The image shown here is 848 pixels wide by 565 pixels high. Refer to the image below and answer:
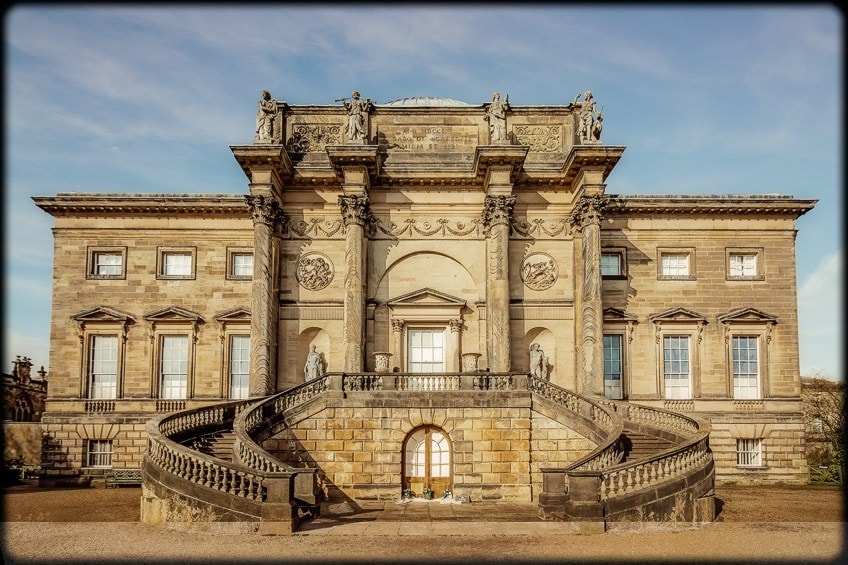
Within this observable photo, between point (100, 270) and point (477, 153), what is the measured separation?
1495cm

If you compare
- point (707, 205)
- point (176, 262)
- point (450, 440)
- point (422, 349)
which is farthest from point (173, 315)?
point (707, 205)

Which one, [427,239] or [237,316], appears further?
[237,316]

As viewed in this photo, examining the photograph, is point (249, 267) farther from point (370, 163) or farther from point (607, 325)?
point (607, 325)

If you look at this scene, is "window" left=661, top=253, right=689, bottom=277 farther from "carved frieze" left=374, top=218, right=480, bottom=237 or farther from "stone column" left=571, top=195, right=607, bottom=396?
"carved frieze" left=374, top=218, right=480, bottom=237

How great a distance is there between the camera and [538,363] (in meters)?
25.5

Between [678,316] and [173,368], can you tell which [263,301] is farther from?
[678,316]

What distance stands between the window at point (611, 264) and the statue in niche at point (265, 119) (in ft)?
42.1

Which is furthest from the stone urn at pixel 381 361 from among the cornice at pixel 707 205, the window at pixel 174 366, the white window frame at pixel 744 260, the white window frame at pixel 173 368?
the white window frame at pixel 744 260

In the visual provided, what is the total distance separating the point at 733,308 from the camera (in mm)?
27781

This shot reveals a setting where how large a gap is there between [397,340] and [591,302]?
674cm

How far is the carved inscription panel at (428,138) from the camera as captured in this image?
27.5m

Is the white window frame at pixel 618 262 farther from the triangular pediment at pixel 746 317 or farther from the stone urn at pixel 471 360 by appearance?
the stone urn at pixel 471 360

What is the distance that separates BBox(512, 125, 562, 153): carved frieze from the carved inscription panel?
1.61 metres

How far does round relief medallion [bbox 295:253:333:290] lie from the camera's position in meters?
26.7
